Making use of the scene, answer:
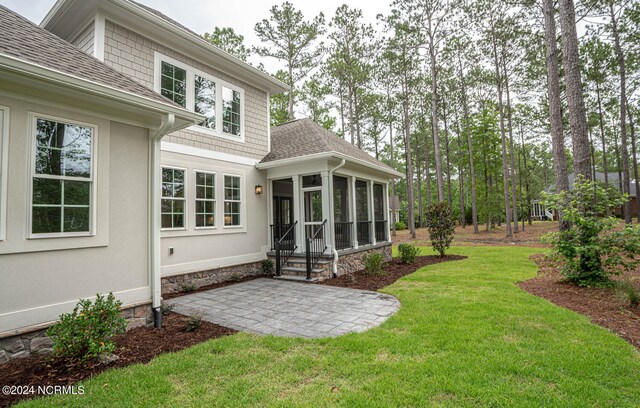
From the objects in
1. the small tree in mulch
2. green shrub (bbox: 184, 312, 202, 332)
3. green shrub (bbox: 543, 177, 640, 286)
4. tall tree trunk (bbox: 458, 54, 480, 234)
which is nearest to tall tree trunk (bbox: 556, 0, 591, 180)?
green shrub (bbox: 543, 177, 640, 286)

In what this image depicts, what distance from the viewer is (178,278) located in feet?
22.1

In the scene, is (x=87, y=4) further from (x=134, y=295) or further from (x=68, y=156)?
(x=134, y=295)

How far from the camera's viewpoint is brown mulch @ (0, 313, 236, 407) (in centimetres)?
280

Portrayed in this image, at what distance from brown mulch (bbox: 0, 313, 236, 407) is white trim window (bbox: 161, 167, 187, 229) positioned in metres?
2.76

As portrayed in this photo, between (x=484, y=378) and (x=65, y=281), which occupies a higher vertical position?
(x=65, y=281)

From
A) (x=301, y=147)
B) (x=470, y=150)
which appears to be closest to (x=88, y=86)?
(x=301, y=147)

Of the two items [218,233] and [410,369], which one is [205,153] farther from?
[410,369]

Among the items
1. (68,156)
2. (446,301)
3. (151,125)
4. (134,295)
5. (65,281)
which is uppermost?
(151,125)

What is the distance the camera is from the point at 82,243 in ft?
12.2

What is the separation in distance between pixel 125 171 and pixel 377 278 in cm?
593


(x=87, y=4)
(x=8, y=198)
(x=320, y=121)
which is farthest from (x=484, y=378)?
(x=320, y=121)

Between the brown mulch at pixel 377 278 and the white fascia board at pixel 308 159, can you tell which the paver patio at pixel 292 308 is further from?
the white fascia board at pixel 308 159

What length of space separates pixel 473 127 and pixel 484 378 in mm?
21757

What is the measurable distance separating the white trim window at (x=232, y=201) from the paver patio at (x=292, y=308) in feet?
5.95
